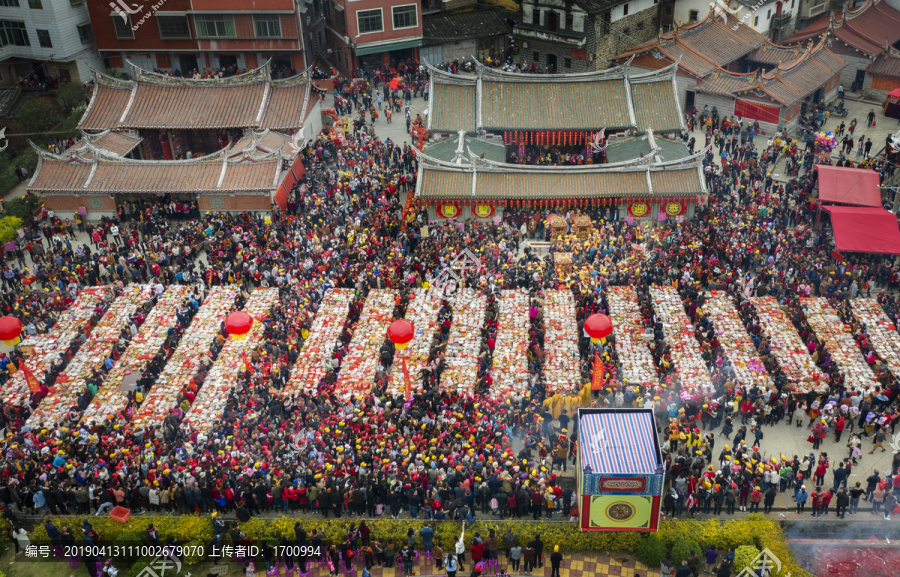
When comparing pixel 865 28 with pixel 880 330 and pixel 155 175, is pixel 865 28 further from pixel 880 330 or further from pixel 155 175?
pixel 155 175

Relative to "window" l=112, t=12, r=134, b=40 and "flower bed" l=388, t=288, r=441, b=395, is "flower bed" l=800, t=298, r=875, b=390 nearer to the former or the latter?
"flower bed" l=388, t=288, r=441, b=395

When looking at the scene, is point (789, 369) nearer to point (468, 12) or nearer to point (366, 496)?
point (366, 496)

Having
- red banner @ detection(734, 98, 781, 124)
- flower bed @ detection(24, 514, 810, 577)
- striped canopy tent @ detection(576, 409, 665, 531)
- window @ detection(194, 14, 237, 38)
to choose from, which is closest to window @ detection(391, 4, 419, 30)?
window @ detection(194, 14, 237, 38)

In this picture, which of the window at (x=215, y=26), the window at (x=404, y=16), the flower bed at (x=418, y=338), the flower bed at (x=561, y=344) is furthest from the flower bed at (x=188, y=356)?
the window at (x=404, y=16)

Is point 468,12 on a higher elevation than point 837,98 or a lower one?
higher

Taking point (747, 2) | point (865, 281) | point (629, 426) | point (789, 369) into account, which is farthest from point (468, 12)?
point (629, 426)
